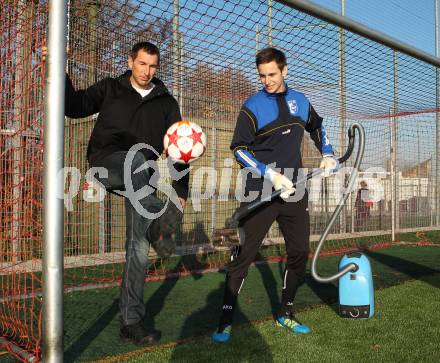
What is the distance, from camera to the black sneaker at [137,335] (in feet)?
10.2

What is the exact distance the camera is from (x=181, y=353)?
2967mm

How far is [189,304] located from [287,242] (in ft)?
4.21

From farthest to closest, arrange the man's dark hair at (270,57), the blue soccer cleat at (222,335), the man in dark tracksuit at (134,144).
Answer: the man's dark hair at (270,57) → the blue soccer cleat at (222,335) → the man in dark tracksuit at (134,144)

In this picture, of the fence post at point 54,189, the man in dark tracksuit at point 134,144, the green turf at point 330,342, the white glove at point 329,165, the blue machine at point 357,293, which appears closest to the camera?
the fence post at point 54,189

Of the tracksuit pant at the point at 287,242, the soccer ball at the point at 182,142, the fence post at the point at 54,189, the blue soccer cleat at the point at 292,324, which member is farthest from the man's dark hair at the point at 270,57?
the blue soccer cleat at the point at 292,324

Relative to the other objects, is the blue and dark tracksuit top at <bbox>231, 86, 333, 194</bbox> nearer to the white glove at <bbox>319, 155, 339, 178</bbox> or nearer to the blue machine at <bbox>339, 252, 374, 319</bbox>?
the white glove at <bbox>319, 155, 339, 178</bbox>

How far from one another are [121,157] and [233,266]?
109cm

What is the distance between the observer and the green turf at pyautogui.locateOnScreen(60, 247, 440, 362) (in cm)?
325

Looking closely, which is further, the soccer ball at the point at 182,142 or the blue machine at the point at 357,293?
the blue machine at the point at 357,293

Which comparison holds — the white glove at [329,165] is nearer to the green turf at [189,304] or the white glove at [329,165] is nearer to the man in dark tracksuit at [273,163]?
the man in dark tracksuit at [273,163]

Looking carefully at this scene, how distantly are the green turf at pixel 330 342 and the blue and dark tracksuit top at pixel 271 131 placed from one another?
1.03 meters

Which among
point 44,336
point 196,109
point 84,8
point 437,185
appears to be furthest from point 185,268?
point 437,185

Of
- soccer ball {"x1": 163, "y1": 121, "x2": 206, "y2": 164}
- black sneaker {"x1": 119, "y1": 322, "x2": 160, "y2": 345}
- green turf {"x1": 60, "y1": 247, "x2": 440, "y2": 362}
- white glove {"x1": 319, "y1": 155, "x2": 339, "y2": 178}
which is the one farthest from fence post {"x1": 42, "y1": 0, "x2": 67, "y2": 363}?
white glove {"x1": 319, "y1": 155, "x2": 339, "y2": 178}

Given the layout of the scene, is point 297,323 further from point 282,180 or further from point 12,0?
point 12,0
